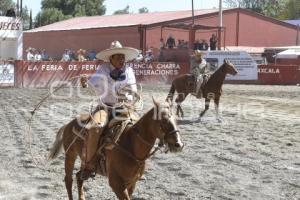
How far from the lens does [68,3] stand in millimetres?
83375

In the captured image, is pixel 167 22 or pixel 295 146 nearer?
pixel 295 146

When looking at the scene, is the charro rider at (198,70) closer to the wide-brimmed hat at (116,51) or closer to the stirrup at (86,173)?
the wide-brimmed hat at (116,51)

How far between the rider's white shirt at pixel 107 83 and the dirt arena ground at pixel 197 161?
4.44 feet

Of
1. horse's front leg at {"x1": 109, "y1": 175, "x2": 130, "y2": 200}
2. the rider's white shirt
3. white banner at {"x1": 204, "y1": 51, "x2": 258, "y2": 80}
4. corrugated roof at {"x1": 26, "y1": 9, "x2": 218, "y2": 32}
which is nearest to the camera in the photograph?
horse's front leg at {"x1": 109, "y1": 175, "x2": 130, "y2": 200}

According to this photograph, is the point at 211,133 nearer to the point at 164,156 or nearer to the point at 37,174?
the point at 164,156

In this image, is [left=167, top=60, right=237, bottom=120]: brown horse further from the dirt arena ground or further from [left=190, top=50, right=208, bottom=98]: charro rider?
the dirt arena ground

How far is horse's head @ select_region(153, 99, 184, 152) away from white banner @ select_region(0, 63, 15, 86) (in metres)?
21.0

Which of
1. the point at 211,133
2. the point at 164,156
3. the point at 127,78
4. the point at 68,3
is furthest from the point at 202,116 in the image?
the point at 68,3

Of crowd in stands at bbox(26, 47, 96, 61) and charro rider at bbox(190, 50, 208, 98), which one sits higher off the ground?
crowd in stands at bbox(26, 47, 96, 61)

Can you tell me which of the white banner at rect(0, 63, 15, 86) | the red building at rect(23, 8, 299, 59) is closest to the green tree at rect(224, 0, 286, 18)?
the red building at rect(23, 8, 299, 59)

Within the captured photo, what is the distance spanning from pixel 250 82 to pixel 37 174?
24173mm

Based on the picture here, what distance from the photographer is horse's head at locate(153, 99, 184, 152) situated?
521 centimetres

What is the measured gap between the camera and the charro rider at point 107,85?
6.34m

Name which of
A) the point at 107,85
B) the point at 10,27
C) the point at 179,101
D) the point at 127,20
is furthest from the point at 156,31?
the point at 107,85
